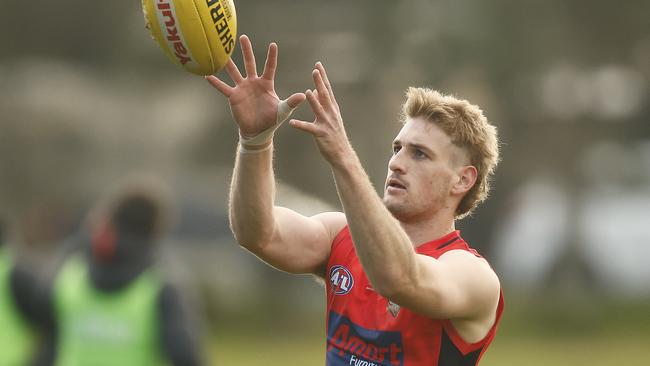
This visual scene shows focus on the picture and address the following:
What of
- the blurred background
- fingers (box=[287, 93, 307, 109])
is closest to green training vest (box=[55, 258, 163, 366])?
fingers (box=[287, 93, 307, 109])

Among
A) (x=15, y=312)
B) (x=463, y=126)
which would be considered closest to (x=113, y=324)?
(x=15, y=312)

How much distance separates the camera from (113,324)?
792cm

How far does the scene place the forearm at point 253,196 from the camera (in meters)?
5.64

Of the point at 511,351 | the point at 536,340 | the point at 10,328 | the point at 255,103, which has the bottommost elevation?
the point at 536,340

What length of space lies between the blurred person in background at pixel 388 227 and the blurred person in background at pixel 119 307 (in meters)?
2.09

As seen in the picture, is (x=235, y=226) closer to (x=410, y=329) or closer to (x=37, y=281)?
(x=410, y=329)

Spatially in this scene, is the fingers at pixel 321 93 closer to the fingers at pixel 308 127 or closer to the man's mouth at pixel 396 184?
the fingers at pixel 308 127

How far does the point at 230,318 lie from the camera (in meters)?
20.2

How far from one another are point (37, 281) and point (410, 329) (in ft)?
11.6

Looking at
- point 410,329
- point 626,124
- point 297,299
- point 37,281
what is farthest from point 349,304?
point 626,124

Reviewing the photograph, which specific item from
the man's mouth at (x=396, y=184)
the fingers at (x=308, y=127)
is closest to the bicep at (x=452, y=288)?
the man's mouth at (x=396, y=184)

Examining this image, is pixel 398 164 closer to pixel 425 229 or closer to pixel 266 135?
pixel 425 229

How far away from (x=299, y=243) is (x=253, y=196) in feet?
1.30

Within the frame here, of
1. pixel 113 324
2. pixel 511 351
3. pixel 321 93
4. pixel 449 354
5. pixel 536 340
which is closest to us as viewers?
pixel 321 93
